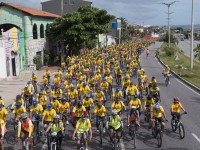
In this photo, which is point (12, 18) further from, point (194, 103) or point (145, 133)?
point (145, 133)

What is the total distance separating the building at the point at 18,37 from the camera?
32.3 meters

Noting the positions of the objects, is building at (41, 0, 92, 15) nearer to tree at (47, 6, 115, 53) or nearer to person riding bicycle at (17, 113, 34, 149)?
tree at (47, 6, 115, 53)

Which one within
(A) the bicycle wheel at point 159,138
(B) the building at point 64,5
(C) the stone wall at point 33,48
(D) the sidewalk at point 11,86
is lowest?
(A) the bicycle wheel at point 159,138

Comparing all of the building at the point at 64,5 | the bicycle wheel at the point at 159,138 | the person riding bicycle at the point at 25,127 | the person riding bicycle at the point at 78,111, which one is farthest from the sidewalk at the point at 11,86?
the building at the point at 64,5

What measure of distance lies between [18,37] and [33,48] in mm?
4981

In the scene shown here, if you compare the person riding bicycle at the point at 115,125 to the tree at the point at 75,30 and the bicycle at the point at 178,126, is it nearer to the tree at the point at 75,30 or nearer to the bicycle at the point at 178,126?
the bicycle at the point at 178,126

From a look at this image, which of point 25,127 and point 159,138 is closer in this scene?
point 25,127

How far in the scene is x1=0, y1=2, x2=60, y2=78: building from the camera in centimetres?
3229

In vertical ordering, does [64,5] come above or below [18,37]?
above

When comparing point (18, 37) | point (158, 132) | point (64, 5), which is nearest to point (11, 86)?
point (18, 37)

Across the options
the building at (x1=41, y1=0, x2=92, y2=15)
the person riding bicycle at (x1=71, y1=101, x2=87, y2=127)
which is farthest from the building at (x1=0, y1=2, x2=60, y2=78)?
the building at (x1=41, y1=0, x2=92, y2=15)

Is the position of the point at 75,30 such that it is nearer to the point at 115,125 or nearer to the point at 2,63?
the point at 2,63

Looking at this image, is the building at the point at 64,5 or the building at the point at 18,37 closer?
the building at the point at 18,37

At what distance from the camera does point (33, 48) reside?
135ft
